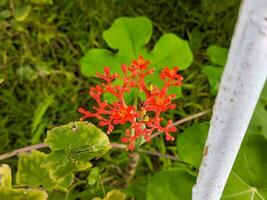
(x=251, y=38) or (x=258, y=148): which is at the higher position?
(x=251, y=38)

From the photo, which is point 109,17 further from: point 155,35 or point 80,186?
point 80,186

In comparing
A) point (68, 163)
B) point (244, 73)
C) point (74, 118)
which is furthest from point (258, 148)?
point (74, 118)

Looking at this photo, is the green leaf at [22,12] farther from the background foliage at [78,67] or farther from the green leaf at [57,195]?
the green leaf at [57,195]

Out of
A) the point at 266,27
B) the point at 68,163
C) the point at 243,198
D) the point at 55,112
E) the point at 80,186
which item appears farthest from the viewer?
the point at 55,112

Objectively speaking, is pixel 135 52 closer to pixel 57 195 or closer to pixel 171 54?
pixel 171 54

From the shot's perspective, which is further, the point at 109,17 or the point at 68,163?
the point at 109,17

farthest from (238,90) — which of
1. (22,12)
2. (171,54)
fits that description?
(22,12)
